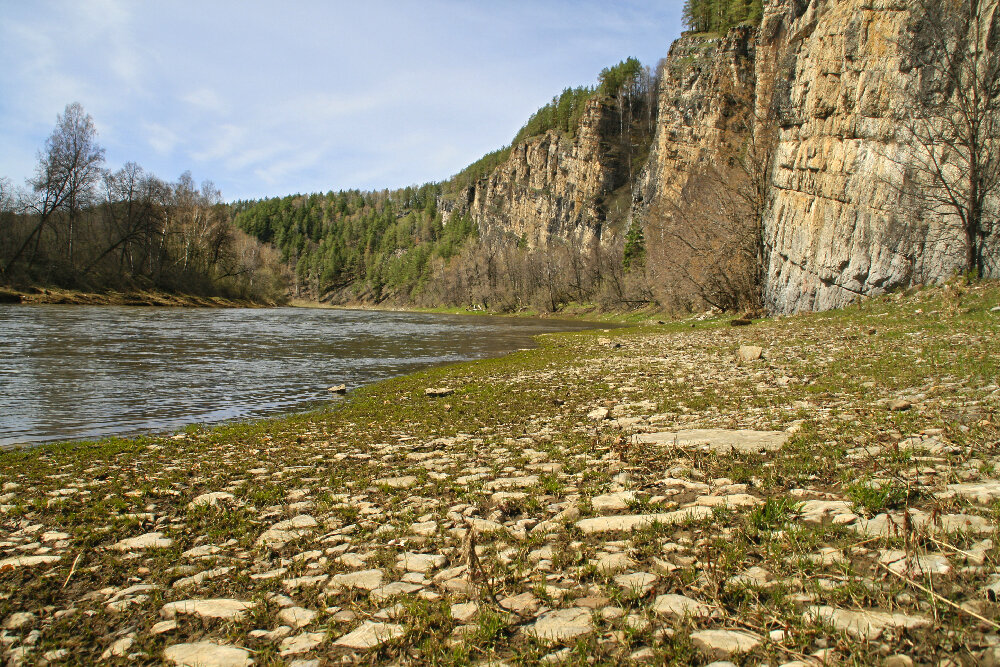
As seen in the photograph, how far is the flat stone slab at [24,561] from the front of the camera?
4.03 meters

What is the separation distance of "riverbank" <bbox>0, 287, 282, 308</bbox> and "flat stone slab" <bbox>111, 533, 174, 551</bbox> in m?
70.4

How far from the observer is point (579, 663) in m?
2.44

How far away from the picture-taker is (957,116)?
23062 mm

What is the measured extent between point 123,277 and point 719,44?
3819 inches

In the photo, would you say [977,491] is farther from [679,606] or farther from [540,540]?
[540,540]

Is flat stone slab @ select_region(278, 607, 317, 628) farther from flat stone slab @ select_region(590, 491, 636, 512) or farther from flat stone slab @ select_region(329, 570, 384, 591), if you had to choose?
flat stone slab @ select_region(590, 491, 636, 512)

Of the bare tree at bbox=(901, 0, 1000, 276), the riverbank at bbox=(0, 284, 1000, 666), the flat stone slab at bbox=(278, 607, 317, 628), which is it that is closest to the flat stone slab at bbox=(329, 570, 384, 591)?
the riverbank at bbox=(0, 284, 1000, 666)

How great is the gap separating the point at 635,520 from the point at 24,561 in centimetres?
488

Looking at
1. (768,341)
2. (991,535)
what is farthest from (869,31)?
(991,535)

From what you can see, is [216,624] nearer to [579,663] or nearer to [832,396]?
[579,663]

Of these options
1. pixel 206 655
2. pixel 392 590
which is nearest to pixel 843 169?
pixel 392 590

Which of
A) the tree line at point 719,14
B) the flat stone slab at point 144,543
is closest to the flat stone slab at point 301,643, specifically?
the flat stone slab at point 144,543

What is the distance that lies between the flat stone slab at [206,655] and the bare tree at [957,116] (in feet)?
92.7

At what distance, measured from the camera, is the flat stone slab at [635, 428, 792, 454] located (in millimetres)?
5855
